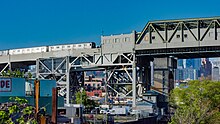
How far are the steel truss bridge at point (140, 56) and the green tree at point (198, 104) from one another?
19105 mm

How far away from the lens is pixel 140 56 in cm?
7131

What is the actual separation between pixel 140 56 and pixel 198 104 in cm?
3255

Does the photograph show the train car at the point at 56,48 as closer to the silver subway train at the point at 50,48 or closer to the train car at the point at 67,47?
the silver subway train at the point at 50,48

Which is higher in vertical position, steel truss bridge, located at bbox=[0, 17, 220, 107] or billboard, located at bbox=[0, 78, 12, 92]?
steel truss bridge, located at bbox=[0, 17, 220, 107]

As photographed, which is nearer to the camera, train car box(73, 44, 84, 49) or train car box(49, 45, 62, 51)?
train car box(73, 44, 84, 49)

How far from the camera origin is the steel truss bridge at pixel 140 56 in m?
65.9

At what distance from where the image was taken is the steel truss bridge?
216ft

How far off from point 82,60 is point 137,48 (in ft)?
43.0

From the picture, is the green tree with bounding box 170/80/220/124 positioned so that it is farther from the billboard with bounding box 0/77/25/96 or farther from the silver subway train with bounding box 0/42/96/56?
the silver subway train with bounding box 0/42/96/56

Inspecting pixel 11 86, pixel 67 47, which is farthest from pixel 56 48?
pixel 11 86

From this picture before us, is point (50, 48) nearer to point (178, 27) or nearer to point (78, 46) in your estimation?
point (78, 46)

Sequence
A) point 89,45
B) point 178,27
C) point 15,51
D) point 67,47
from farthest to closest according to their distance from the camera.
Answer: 1. point 15,51
2. point 67,47
3. point 89,45
4. point 178,27

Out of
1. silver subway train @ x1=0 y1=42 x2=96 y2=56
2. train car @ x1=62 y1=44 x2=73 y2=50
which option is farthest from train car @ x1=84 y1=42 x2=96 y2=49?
train car @ x1=62 y1=44 x2=73 y2=50

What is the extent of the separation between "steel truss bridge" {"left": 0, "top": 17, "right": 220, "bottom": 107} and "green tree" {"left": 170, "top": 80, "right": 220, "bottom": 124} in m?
19.1
